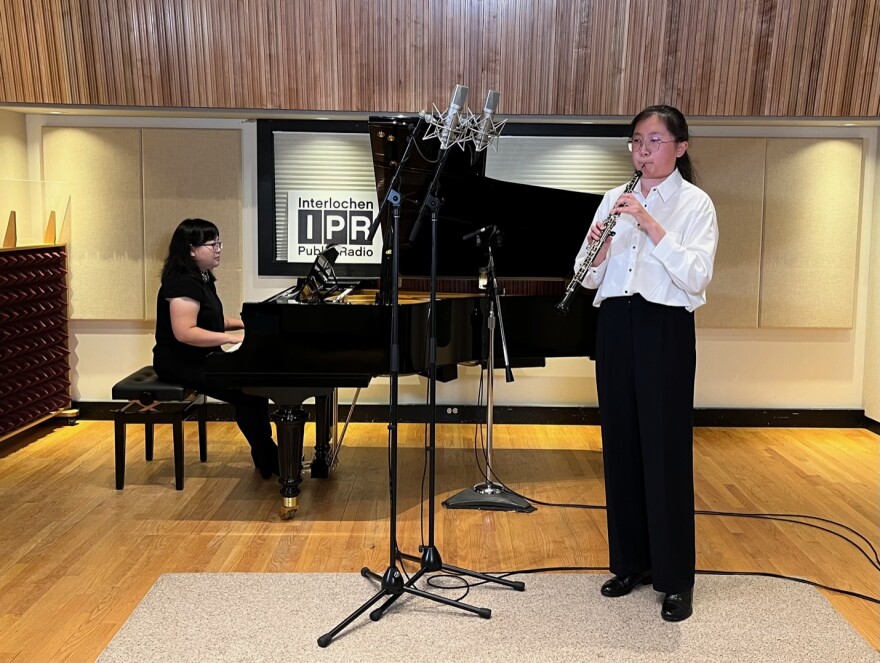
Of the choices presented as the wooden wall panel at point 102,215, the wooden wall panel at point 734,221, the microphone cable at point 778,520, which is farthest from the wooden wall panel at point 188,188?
the wooden wall panel at point 734,221

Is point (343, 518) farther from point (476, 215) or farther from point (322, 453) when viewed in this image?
point (476, 215)

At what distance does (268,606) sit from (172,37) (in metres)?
2.86

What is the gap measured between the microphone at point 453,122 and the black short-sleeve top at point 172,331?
1792 millimetres

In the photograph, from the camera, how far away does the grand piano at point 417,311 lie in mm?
3721

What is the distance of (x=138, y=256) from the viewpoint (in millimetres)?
5777

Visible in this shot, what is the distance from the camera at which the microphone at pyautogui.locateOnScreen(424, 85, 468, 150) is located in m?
2.76

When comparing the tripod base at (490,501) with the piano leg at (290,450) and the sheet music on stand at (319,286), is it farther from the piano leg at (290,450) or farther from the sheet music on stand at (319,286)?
the sheet music on stand at (319,286)

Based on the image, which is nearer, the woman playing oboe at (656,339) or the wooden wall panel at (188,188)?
the woman playing oboe at (656,339)

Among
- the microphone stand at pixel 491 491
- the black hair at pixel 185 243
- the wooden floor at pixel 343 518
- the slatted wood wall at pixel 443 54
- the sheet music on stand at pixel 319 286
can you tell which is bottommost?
the wooden floor at pixel 343 518

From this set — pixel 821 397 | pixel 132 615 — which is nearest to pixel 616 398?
pixel 132 615

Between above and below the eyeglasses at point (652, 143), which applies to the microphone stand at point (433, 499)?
below

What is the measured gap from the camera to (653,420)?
9.53ft

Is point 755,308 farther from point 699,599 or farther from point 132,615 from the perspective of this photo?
point 132,615

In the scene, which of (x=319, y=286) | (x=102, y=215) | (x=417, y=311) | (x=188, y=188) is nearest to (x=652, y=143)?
(x=417, y=311)
